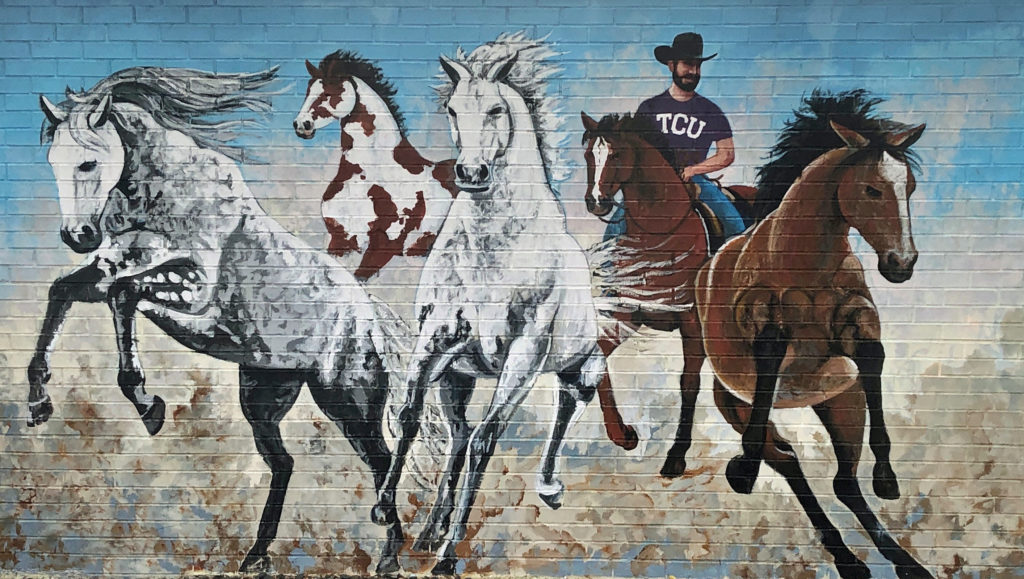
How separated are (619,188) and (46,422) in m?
3.57

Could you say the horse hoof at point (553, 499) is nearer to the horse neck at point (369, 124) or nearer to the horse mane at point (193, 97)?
the horse neck at point (369, 124)

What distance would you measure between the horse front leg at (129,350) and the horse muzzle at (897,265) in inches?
164

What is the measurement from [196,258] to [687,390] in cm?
291

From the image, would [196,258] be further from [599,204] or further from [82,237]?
[599,204]

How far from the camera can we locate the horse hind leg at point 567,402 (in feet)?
14.1

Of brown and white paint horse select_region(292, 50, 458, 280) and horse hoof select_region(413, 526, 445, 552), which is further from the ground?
brown and white paint horse select_region(292, 50, 458, 280)

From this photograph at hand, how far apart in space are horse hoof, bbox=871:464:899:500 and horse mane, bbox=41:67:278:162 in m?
4.04

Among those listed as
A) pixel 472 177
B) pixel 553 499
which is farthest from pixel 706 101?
pixel 553 499

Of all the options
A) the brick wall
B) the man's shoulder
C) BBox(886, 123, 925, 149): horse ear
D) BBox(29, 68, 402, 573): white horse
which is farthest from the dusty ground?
the man's shoulder

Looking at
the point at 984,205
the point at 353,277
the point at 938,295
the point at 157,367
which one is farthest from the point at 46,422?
the point at 984,205

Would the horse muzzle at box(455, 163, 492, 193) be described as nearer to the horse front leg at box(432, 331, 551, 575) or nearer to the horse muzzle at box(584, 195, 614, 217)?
the horse muzzle at box(584, 195, 614, 217)

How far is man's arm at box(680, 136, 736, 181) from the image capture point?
4.20 m

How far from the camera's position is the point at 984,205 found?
4176 mm

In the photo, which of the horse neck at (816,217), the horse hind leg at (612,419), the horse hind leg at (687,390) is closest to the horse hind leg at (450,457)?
the horse hind leg at (612,419)
